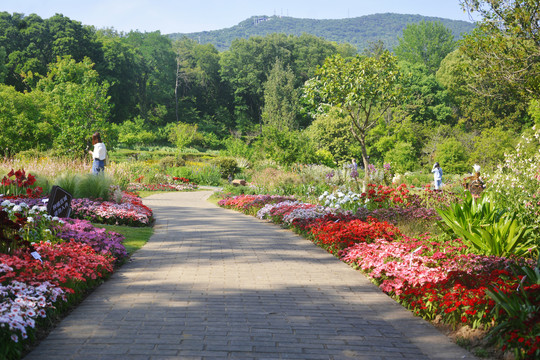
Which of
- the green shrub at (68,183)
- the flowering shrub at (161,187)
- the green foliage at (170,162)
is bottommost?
the flowering shrub at (161,187)

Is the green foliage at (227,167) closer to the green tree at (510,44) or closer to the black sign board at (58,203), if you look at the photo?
the green tree at (510,44)

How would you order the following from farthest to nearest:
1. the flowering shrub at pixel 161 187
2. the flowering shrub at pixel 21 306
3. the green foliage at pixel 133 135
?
the green foliage at pixel 133 135 < the flowering shrub at pixel 161 187 < the flowering shrub at pixel 21 306

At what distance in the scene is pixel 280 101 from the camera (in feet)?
188

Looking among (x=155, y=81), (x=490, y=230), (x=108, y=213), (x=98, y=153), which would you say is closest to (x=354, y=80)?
(x=98, y=153)

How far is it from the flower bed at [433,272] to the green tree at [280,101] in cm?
4506

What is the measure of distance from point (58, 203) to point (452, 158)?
33.5 metres

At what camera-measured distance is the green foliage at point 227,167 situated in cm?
3142

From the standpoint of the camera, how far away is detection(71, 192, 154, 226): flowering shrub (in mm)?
9758

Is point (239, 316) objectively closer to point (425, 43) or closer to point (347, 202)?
point (347, 202)

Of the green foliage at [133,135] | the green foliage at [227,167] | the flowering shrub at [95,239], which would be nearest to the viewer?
the flowering shrub at [95,239]

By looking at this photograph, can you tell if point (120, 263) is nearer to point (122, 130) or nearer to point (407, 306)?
point (407, 306)

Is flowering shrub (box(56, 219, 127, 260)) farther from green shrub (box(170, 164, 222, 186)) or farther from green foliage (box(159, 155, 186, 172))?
green foliage (box(159, 155, 186, 172))

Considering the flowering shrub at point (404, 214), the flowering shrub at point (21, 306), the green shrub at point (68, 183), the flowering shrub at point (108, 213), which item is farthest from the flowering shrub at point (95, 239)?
the flowering shrub at point (404, 214)

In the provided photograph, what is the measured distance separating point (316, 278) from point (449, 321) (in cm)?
206
